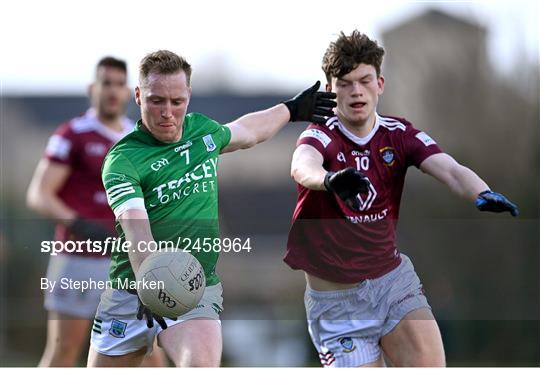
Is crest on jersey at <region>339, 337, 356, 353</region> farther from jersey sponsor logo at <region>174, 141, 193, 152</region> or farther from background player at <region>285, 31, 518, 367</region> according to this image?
jersey sponsor logo at <region>174, 141, 193, 152</region>

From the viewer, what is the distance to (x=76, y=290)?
7.81 metres

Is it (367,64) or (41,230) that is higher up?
(367,64)

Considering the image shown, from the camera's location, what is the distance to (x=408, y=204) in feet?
59.8

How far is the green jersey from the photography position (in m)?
5.25

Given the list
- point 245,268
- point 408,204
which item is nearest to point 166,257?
point 408,204

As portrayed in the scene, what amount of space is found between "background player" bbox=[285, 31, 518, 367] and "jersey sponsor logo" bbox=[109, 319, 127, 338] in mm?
1168

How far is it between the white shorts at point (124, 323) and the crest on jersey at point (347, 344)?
88 cm

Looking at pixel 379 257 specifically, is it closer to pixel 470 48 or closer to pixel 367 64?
pixel 367 64

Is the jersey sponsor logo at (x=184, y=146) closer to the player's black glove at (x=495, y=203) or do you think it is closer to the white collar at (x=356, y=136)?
the white collar at (x=356, y=136)

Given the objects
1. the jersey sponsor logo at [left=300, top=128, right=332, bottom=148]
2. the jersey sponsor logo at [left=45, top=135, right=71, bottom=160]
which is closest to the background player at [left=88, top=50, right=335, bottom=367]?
the jersey sponsor logo at [left=300, top=128, right=332, bottom=148]

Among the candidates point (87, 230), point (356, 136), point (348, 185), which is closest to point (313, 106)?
point (356, 136)

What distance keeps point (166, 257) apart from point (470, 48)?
47.6 ft

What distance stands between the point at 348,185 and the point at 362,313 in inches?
39.8

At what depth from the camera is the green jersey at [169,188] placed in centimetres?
525
